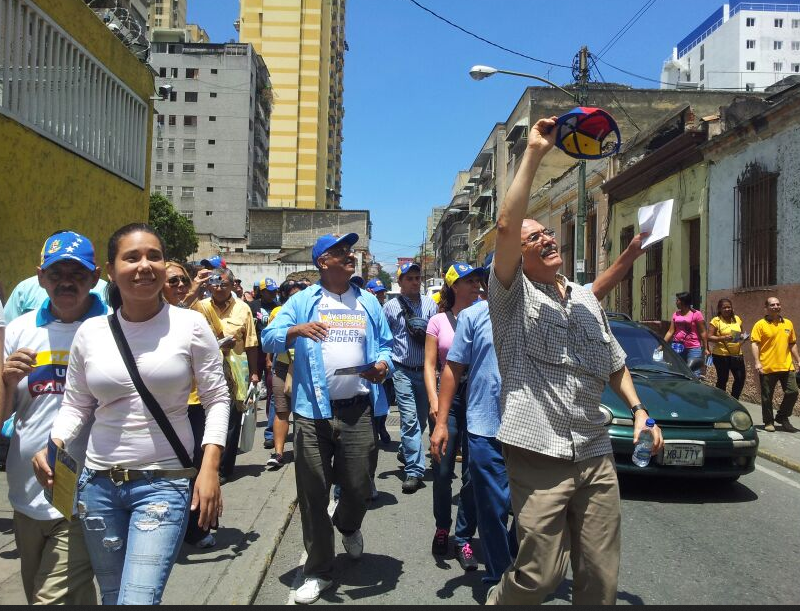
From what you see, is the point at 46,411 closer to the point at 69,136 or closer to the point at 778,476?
the point at 778,476

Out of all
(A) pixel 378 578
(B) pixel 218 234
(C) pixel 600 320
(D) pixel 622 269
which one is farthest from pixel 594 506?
(B) pixel 218 234

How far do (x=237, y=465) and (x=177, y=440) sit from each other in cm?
517

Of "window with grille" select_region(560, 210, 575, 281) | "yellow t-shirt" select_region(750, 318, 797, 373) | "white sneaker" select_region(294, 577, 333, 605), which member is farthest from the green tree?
"white sneaker" select_region(294, 577, 333, 605)

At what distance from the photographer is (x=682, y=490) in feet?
22.2

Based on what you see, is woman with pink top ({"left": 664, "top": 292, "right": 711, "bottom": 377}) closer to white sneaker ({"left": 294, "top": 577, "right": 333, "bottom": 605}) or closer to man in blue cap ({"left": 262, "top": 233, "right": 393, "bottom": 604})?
man in blue cap ({"left": 262, "top": 233, "right": 393, "bottom": 604})

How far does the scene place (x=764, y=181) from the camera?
14281 millimetres

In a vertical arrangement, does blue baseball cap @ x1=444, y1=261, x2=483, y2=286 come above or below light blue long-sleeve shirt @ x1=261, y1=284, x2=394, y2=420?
above

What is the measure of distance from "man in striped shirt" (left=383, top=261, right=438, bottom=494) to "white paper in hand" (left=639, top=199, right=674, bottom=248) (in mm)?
3713

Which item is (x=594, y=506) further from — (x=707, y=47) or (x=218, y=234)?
(x=707, y=47)

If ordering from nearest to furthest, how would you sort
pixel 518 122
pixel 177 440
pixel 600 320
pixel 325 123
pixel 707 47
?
pixel 177 440
pixel 600 320
pixel 518 122
pixel 325 123
pixel 707 47

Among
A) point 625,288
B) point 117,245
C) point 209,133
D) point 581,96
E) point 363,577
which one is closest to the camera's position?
point 117,245

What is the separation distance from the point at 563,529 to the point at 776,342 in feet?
29.0

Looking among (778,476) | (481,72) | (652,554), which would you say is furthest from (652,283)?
(652,554)

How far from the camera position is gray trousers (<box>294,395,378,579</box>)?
13.7ft
